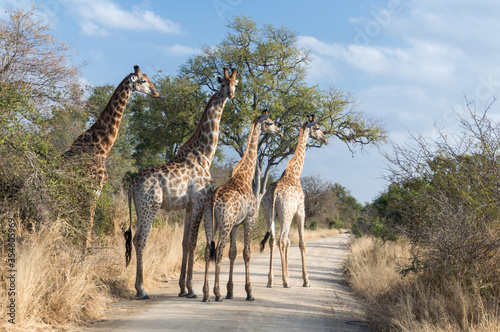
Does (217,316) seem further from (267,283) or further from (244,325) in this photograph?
(267,283)

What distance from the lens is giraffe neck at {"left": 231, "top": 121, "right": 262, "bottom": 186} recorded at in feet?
29.7

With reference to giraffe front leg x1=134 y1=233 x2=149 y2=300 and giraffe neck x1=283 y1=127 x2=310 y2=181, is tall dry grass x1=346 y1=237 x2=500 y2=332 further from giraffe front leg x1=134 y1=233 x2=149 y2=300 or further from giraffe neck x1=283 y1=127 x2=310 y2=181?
giraffe neck x1=283 y1=127 x2=310 y2=181

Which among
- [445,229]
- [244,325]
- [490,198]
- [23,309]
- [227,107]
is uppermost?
[227,107]

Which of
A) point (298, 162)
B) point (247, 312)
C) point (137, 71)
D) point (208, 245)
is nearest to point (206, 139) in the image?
point (137, 71)

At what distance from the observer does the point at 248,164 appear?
9312mm

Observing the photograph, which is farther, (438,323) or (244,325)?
(244,325)

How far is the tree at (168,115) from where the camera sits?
2925cm

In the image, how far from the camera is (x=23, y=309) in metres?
5.43

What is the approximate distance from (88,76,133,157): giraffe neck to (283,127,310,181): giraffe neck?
4345 mm

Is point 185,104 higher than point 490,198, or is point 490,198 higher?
point 185,104

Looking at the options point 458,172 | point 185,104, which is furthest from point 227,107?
point 458,172

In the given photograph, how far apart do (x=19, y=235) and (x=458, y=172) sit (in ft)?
23.3

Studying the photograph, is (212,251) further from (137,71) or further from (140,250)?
(137,71)

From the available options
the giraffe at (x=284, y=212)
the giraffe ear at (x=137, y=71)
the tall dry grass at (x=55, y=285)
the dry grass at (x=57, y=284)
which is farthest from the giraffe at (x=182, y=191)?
the giraffe at (x=284, y=212)
